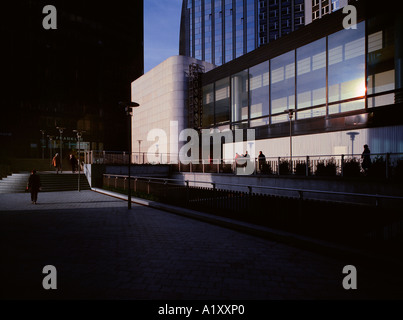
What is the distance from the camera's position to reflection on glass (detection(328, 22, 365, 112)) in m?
17.6

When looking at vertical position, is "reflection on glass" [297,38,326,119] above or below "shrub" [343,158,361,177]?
above

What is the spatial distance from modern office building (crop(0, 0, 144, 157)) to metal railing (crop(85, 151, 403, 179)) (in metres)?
29.8

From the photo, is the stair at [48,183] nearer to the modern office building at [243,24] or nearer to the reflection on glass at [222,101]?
the reflection on glass at [222,101]

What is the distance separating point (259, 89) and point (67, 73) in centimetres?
4245

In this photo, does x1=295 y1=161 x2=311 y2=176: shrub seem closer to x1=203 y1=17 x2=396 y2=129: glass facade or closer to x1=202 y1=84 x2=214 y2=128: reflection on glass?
x1=203 y1=17 x2=396 y2=129: glass facade

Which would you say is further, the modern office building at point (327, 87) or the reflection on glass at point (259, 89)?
the reflection on glass at point (259, 89)

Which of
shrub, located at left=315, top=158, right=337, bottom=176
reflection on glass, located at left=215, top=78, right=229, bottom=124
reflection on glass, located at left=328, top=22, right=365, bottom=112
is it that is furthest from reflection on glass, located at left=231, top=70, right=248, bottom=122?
shrub, located at left=315, top=158, right=337, bottom=176

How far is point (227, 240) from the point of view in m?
5.80

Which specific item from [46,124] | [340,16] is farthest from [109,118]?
[340,16]

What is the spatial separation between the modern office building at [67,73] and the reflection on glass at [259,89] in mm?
37113

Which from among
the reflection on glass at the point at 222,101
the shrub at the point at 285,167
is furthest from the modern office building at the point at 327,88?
the shrub at the point at 285,167

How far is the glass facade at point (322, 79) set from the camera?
1661cm
